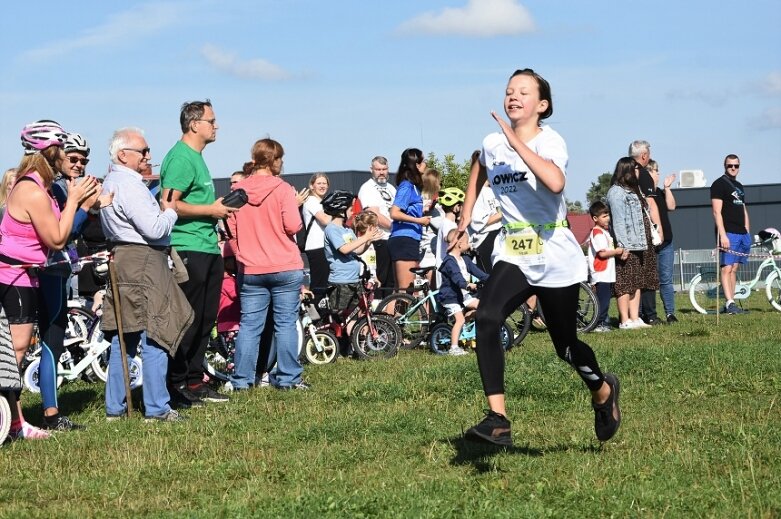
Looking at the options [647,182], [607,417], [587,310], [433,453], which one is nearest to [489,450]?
[433,453]

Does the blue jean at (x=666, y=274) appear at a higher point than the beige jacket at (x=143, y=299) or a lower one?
lower

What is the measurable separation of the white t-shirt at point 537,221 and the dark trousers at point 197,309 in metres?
3.46

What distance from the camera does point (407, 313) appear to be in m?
13.5

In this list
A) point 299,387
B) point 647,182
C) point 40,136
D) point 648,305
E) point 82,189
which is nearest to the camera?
point 82,189

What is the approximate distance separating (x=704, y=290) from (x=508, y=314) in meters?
13.5

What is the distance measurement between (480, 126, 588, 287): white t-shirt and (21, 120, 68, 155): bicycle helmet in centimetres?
320

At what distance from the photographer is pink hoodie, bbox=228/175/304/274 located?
9.87 meters

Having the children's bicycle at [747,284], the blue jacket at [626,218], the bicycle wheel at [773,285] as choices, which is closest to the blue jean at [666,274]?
the blue jacket at [626,218]

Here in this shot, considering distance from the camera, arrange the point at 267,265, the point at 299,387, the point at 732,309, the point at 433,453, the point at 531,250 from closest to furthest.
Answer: the point at 531,250 → the point at 433,453 → the point at 267,265 → the point at 299,387 → the point at 732,309

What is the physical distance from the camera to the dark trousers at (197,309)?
356 inches

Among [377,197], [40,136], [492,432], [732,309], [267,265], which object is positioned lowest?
[732,309]

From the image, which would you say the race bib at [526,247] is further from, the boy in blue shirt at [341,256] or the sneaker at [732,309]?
the sneaker at [732,309]

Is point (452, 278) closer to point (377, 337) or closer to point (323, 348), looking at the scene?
point (377, 337)

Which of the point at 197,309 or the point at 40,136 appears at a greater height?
the point at 40,136
